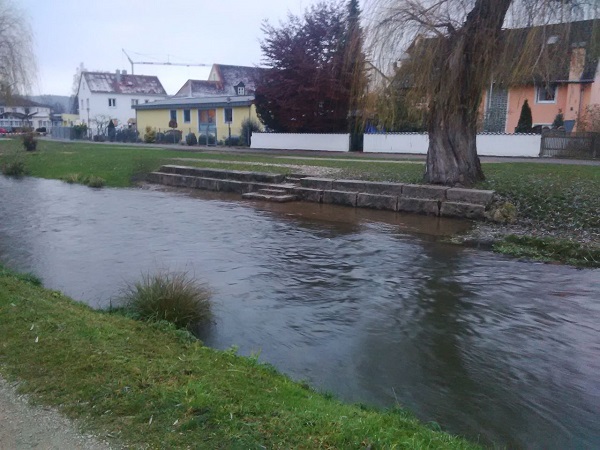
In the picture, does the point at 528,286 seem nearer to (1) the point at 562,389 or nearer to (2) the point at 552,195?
(1) the point at 562,389

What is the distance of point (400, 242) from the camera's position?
11297mm

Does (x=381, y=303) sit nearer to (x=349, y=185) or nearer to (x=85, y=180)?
(x=349, y=185)

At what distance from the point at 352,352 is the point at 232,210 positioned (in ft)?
30.9

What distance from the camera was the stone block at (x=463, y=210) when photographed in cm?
1298

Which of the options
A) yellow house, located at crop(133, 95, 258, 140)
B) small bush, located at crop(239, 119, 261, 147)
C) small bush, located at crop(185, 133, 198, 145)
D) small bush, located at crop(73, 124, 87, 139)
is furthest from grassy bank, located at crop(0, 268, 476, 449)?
small bush, located at crop(73, 124, 87, 139)

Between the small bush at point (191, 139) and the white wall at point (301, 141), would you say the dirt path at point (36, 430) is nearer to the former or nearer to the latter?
the white wall at point (301, 141)

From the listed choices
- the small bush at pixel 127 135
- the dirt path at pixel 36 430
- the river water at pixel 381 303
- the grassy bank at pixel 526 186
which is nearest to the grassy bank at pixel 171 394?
the dirt path at pixel 36 430

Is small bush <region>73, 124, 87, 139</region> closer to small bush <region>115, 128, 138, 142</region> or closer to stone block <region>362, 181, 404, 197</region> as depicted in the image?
small bush <region>115, 128, 138, 142</region>

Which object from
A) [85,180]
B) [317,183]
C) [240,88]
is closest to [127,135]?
[240,88]

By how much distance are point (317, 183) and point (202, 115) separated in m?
33.4

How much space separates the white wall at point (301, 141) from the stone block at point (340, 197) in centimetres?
1765

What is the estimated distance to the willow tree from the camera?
13383mm

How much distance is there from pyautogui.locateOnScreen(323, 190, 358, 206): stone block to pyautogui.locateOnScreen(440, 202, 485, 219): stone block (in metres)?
2.60

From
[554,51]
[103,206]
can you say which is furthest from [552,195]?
[103,206]
